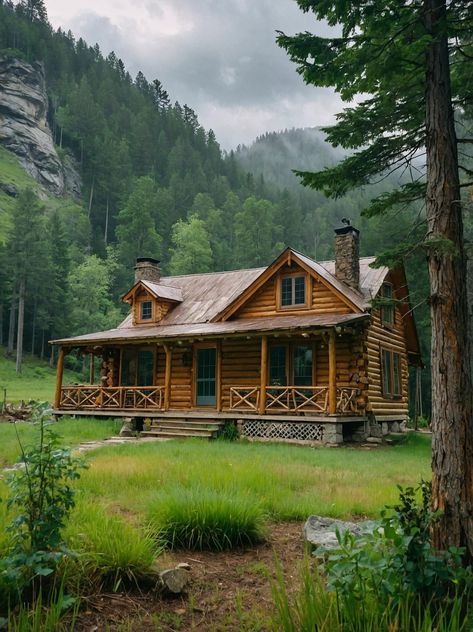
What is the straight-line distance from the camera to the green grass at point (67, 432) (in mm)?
12383

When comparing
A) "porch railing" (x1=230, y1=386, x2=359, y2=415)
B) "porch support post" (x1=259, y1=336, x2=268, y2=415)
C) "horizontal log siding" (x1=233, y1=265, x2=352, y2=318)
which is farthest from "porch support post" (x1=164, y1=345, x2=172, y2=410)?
"porch support post" (x1=259, y1=336, x2=268, y2=415)

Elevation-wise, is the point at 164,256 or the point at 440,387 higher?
the point at 164,256

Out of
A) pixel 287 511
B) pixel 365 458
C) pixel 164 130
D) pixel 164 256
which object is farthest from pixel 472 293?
pixel 164 130

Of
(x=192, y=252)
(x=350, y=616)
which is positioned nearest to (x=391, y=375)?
(x=350, y=616)

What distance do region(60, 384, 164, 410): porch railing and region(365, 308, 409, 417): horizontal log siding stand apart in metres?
7.66

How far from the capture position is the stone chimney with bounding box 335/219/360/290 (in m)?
19.5

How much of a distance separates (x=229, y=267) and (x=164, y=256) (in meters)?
12.6

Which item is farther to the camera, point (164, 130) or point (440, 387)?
point (164, 130)

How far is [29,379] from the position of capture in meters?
44.4

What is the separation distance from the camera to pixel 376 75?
19.7 ft

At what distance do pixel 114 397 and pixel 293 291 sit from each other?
8.29m

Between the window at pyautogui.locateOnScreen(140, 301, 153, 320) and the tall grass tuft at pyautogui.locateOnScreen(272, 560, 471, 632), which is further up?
the window at pyautogui.locateOnScreen(140, 301, 153, 320)

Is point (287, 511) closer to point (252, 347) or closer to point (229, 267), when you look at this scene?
point (252, 347)

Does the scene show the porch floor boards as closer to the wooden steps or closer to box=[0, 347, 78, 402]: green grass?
the wooden steps
